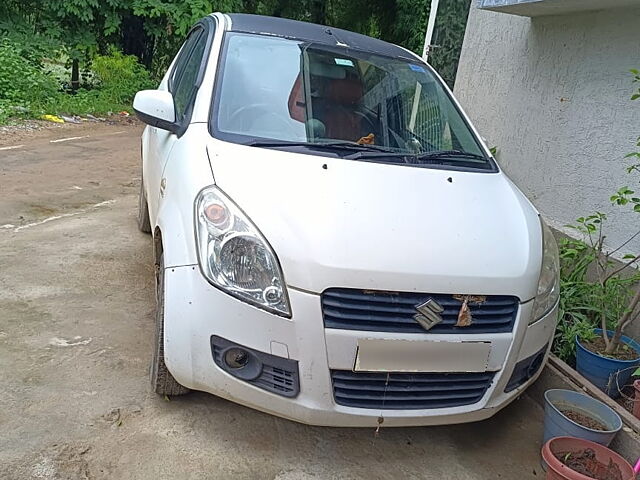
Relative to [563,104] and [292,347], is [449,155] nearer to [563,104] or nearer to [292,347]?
A: [292,347]

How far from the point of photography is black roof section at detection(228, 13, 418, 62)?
11.1ft

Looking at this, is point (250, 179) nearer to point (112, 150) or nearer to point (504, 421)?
point (504, 421)

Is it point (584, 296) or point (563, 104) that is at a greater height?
point (563, 104)

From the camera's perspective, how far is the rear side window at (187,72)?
10.4 feet

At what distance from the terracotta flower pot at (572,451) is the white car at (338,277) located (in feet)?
0.91

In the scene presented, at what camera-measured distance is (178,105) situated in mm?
3377

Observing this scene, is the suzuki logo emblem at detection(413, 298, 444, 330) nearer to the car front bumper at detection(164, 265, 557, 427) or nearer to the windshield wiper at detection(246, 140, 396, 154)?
the car front bumper at detection(164, 265, 557, 427)

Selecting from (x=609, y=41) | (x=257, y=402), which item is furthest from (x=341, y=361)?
(x=609, y=41)

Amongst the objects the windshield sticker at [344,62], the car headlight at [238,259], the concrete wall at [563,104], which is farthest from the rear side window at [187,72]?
the concrete wall at [563,104]

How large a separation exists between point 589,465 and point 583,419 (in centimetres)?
36

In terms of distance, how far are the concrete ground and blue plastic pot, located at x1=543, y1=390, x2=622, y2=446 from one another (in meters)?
0.20

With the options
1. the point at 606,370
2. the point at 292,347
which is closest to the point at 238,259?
the point at 292,347

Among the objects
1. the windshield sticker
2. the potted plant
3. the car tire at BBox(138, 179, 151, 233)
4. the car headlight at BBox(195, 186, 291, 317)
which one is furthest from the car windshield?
the car tire at BBox(138, 179, 151, 233)

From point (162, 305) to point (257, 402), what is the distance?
24.4 inches
